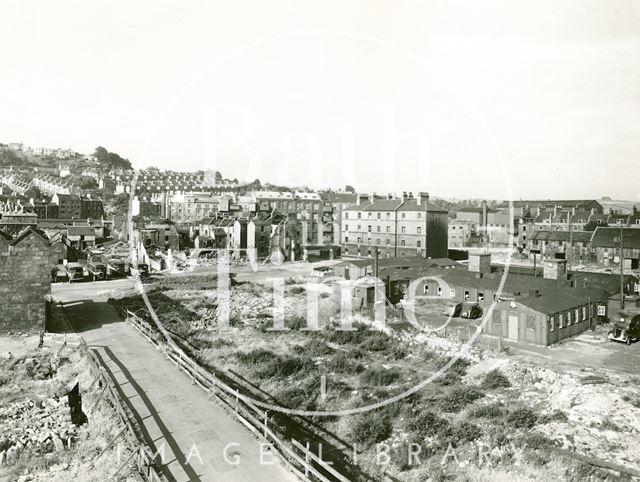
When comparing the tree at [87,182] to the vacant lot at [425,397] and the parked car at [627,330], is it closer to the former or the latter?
the vacant lot at [425,397]

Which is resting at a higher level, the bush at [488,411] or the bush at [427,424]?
the bush at [488,411]

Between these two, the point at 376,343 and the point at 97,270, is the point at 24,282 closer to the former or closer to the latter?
the point at 376,343

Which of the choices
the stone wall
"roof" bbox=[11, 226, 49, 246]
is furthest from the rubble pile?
"roof" bbox=[11, 226, 49, 246]

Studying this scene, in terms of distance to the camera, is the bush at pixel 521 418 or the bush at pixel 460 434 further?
the bush at pixel 521 418

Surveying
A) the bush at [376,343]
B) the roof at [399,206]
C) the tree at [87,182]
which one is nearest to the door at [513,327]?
the bush at [376,343]

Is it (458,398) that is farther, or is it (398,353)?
(398,353)

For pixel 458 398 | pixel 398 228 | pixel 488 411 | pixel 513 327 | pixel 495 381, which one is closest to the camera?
pixel 488 411

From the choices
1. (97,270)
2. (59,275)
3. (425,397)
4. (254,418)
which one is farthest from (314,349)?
(59,275)

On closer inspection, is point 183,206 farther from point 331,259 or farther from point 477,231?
point 477,231
